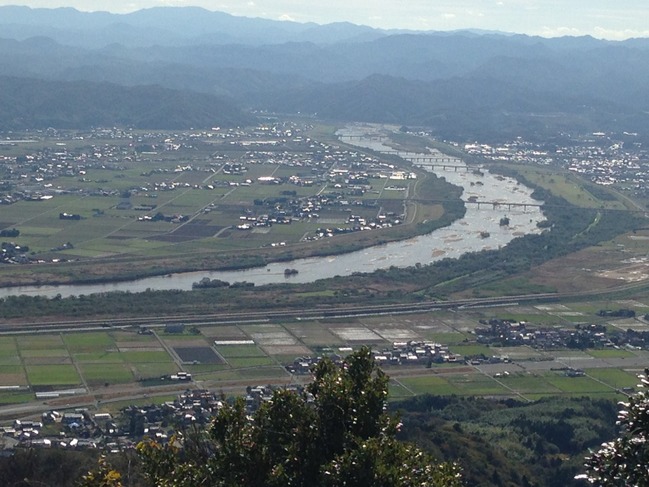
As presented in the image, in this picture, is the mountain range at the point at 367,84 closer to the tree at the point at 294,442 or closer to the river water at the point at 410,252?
the river water at the point at 410,252

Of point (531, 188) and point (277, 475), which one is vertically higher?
point (277, 475)

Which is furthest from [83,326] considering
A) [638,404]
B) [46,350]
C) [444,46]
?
[444,46]

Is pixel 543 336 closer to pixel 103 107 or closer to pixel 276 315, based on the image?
pixel 276 315

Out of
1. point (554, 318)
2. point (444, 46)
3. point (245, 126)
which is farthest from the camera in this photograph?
point (444, 46)

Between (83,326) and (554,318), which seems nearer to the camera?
(83,326)

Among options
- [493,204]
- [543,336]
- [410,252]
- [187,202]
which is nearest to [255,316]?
[543,336]

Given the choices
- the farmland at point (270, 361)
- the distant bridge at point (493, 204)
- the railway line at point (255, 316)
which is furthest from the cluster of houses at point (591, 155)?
the farmland at point (270, 361)

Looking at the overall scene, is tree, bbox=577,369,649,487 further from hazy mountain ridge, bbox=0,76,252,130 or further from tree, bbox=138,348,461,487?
hazy mountain ridge, bbox=0,76,252,130

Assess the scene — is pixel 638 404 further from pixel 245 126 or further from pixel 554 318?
pixel 245 126
